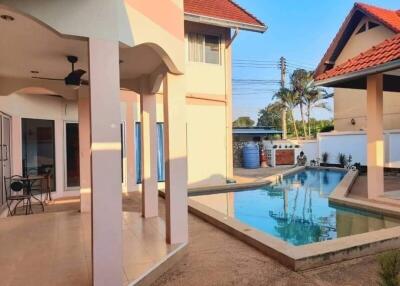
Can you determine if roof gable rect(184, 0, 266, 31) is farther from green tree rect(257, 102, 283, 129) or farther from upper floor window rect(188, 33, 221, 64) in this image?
green tree rect(257, 102, 283, 129)

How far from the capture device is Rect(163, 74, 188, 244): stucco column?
5570mm

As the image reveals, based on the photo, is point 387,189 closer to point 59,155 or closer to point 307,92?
point 59,155

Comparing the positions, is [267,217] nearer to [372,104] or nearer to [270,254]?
[270,254]

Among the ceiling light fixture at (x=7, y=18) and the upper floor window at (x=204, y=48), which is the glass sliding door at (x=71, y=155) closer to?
the upper floor window at (x=204, y=48)

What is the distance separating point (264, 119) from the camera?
166 ft

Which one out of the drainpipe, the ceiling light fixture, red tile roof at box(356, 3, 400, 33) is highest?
red tile roof at box(356, 3, 400, 33)

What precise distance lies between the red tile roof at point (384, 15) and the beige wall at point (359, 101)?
20.1 inches

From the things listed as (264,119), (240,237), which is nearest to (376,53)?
(240,237)

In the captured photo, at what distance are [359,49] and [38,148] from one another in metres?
17.8

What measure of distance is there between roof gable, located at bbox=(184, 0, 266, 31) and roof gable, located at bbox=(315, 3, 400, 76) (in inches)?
274

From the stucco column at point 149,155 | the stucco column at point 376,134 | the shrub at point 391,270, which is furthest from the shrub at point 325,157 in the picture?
the shrub at point 391,270

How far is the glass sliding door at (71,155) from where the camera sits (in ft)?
37.5

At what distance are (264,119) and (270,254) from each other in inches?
1817

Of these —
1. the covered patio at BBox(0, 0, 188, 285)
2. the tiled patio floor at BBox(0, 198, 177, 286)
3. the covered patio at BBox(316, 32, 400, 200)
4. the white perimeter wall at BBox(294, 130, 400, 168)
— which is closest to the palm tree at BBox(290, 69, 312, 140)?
the white perimeter wall at BBox(294, 130, 400, 168)
